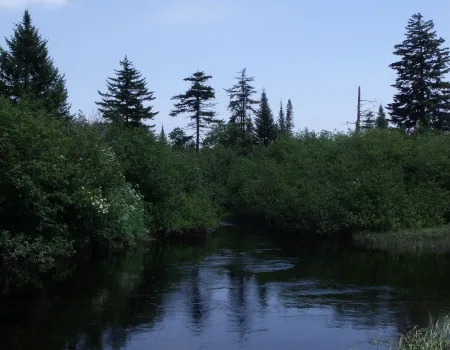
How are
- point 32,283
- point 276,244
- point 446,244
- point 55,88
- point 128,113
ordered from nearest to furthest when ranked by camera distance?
1. point 32,283
2. point 446,244
3. point 276,244
4. point 55,88
5. point 128,113

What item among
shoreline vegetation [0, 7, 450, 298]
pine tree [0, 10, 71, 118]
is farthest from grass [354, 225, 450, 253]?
pine tree [0, 10, 71, 118]

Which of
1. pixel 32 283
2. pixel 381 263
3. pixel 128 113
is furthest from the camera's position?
pixel 128 113

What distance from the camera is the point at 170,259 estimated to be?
2661cm

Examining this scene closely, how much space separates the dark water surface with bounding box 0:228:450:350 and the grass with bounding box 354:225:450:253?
2.60 m

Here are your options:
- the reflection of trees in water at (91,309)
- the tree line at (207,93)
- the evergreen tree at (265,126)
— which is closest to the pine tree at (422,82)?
the tree line at (207,93)

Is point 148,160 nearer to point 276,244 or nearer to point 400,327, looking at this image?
point 276,244

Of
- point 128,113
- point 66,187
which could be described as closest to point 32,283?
point 66,187

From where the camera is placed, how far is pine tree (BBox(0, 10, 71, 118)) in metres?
37.8

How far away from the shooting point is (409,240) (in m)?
29.7

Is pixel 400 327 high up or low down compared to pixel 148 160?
down

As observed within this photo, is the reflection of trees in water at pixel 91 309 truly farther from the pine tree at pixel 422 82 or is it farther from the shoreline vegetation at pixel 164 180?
the pine tree at pixel 422 82

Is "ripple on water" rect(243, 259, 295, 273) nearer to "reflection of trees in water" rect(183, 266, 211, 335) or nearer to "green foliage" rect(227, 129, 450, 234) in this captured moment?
"reflection of trees in water" rect(183, 266, 211, 335)

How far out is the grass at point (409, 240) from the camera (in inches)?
1150

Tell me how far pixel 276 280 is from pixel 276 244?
36.4 feet
